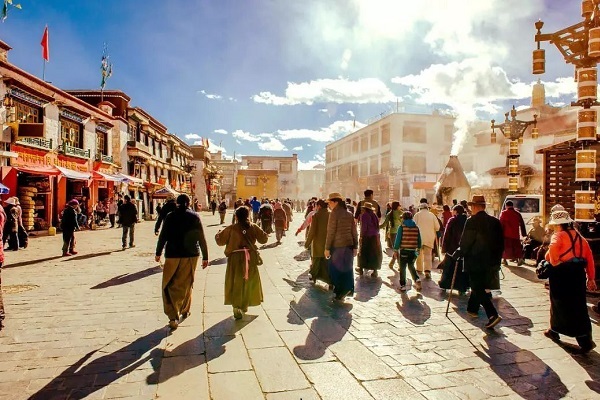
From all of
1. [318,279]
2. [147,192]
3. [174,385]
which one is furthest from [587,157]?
[147,192]

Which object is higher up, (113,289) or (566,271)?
(566,271)

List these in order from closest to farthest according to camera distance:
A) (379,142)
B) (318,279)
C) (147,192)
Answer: (318,279), (147,192), (379,142)

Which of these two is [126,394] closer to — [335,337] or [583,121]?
[335,337]

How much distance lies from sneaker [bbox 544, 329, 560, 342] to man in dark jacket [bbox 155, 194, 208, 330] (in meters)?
4.62

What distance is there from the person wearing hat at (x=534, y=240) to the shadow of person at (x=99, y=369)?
10300 mm

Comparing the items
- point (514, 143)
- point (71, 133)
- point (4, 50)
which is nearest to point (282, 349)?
point (514, 143)

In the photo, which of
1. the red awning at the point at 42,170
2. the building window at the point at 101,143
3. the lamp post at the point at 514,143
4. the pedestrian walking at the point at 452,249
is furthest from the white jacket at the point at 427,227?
the building window at the point at 101,143

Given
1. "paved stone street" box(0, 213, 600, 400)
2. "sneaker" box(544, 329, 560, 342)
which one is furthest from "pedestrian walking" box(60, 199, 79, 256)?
"sneaker" box(544, 329, 560, 342)

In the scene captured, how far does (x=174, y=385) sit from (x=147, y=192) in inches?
1350

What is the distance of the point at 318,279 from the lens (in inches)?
326

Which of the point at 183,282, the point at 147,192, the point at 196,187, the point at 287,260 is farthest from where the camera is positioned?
the point at 196,187

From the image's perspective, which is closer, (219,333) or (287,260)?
(219,333)

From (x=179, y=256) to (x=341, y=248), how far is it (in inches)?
111

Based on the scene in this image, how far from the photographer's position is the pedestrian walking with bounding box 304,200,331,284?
316 inches
